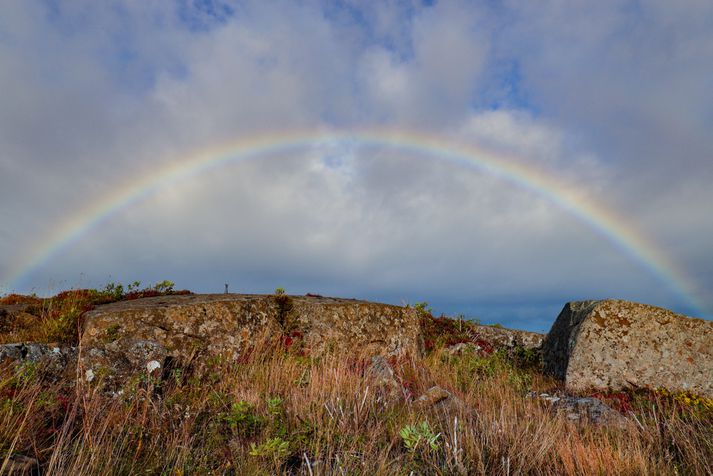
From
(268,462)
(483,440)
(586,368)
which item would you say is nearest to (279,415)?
(268,462)

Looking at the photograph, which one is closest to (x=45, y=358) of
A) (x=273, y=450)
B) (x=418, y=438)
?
(x=273, y=450)

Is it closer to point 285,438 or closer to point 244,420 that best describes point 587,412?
point 285,438

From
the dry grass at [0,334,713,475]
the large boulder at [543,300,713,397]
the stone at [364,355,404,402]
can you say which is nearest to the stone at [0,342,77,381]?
the dry grass at [0,334,713,475]

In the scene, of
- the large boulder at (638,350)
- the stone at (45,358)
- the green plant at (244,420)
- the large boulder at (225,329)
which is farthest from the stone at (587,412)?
the stone at (45,358)

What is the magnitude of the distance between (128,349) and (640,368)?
9346mm

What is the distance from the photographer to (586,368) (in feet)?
28.9

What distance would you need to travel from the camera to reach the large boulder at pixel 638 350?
8.59 meters

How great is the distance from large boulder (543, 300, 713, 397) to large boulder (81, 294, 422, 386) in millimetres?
3517

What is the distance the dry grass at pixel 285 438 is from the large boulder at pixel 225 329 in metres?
0.67

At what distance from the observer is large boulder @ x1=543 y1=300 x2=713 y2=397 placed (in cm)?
859

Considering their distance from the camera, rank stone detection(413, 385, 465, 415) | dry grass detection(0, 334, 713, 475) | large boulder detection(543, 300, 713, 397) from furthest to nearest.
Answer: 1. large boulder detection(543, 300, 713, 397)
2. stone detection(413, 385, 465, 415)
3. dry grass detection(0, 334, 713, 475)

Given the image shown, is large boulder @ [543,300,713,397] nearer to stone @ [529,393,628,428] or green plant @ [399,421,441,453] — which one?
stone @ [529,393,628,428]

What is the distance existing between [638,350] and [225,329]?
8181 millimetres

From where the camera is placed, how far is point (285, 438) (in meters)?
4.12
